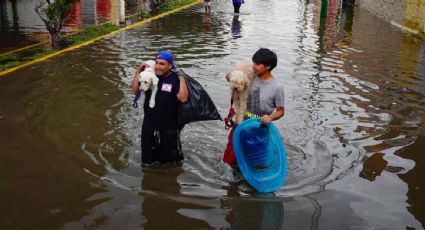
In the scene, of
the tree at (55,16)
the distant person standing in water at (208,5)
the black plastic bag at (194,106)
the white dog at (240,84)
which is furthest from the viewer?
the distant person standing in water at (208,5)

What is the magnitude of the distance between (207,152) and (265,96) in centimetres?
180

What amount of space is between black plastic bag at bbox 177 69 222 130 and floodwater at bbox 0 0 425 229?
0.74 m

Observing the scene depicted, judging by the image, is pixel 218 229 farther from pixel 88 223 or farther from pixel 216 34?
pixel 216 34

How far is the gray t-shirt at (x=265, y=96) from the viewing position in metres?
5.16

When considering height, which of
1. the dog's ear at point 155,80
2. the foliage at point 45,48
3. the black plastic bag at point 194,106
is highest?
the dog's ear at point 155,80

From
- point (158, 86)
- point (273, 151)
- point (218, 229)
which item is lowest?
point (218, 229)

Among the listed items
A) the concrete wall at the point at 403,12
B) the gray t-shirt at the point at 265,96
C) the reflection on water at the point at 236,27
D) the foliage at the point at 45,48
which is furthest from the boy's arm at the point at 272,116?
the concrete wall at the point at 403,12

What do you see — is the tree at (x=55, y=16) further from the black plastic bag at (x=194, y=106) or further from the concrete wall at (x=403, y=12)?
the concrete wall at (x=403, y=12)

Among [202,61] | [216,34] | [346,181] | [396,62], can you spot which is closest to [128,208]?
[346,181]

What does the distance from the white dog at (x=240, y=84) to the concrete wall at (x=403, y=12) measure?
51.0 ft

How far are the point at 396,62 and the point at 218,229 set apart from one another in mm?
10270

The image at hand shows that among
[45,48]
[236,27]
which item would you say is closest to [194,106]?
[45,48]

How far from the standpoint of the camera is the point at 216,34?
1775 cm

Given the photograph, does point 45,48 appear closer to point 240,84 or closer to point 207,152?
point 207,152
